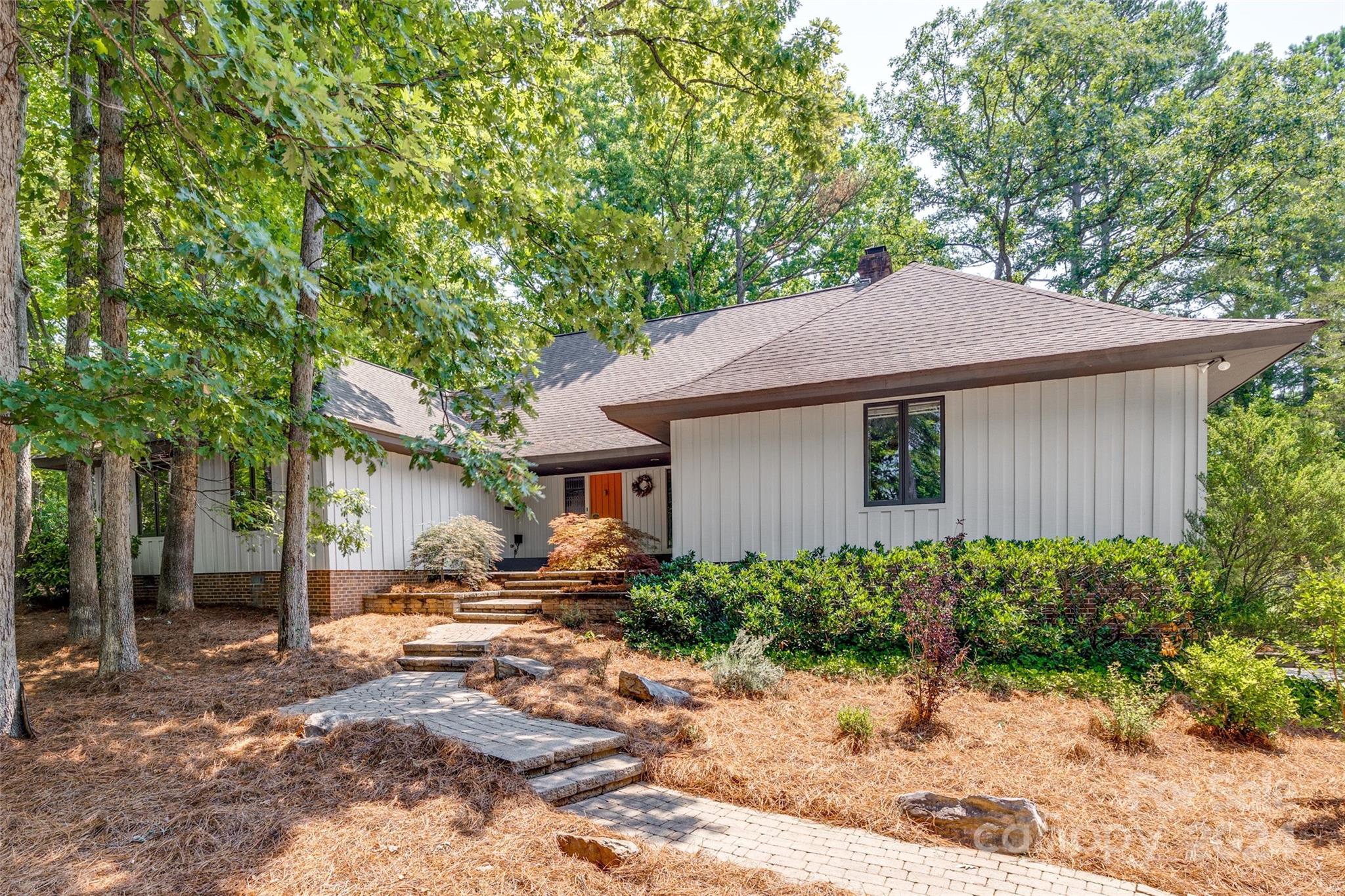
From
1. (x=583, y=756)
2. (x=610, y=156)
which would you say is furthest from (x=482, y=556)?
(x=610, y=156)

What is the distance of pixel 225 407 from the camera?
20.4ft

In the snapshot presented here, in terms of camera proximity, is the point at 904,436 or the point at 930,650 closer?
the point at 930,650

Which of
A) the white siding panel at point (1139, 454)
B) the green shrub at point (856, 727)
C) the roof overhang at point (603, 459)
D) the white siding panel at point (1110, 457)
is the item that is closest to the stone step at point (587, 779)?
the green shrub at point (856, 727)

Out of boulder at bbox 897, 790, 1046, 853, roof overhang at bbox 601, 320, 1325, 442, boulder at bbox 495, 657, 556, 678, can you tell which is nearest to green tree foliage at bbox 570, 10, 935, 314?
roof overhang at bbox 601, 320, 1325, 442

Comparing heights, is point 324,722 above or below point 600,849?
below

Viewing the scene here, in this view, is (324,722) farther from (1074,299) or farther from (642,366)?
(642,366)

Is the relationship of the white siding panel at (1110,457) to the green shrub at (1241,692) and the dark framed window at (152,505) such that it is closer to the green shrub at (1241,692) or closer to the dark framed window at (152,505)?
the green shrub at (1241,692)

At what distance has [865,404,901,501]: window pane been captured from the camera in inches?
361

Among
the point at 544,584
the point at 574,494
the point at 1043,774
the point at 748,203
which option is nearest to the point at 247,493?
the point at 544,584

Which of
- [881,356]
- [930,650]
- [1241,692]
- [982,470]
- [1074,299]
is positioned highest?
[1074,299]

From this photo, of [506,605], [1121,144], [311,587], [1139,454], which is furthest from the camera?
[1121,144]

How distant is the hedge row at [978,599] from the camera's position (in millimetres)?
6848

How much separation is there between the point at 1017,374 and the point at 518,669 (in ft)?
21.2

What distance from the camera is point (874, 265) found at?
14.8m
